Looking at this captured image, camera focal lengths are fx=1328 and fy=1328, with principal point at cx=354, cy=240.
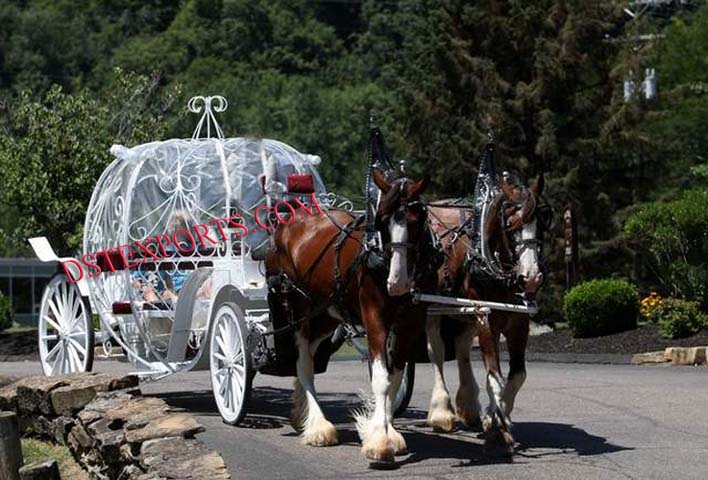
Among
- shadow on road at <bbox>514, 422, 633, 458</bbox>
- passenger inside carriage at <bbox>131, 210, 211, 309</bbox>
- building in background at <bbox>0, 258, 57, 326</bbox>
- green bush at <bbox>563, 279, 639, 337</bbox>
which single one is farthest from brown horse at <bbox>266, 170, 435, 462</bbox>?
building in background at <bbox>0, 258, 57, 326</bbox>

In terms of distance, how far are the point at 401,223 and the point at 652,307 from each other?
47.2ft

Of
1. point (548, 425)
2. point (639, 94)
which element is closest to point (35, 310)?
point (639, 94)

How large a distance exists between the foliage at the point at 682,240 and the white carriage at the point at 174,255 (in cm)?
997

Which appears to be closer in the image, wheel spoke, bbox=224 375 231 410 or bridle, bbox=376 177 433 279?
bridle, bbox=376 177 433 279

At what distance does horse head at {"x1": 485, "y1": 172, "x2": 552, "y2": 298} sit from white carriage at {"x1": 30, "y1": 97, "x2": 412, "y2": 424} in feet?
7.88

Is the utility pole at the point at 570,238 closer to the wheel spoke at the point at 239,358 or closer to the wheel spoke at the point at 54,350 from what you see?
the wheel spoke at the point at 54,350

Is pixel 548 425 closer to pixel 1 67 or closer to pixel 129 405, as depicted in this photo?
pixel 129 405

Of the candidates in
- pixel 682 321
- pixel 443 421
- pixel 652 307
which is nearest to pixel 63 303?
pixel 443 421

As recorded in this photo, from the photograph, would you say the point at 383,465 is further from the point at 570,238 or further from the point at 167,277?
the point at 570,238

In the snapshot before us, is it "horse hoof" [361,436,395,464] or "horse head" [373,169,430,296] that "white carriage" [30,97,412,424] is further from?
"horse hoof" [361,436,395,464]

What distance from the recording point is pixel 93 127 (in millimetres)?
29609

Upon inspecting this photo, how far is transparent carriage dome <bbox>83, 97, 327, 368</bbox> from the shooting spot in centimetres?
1377

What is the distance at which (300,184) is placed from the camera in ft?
43.1

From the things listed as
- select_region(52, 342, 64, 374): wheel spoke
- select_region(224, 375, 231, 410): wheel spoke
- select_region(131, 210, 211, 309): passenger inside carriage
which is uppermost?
select_region(131, 210, 211, 309): passenger inside carriage
